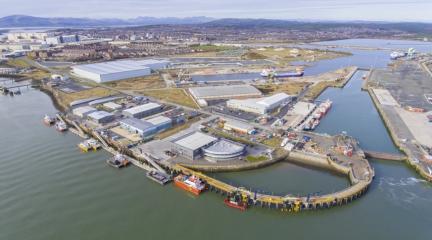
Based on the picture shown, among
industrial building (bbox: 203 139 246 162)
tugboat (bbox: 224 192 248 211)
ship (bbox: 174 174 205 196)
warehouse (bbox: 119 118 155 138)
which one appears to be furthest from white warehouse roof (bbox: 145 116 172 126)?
tugboat (bbox: 224 192 248 211)

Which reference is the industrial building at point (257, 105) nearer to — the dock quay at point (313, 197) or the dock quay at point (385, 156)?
the dock quay at point (385, 156)

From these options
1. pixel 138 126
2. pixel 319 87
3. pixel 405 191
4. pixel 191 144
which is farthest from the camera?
pixel 319 87

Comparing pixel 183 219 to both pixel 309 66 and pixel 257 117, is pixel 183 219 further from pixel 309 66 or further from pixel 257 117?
pixel 309 66

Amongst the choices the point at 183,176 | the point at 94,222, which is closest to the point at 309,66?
the point at 183,176

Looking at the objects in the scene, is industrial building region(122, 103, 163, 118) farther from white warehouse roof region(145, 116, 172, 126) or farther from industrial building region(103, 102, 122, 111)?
industrial building region(103, 102, 122, 111)

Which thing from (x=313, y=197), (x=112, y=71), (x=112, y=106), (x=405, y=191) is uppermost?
(x=112, y=71)

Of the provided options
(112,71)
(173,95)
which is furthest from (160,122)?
(112,71)

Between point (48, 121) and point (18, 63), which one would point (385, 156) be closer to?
point (48, 121)
